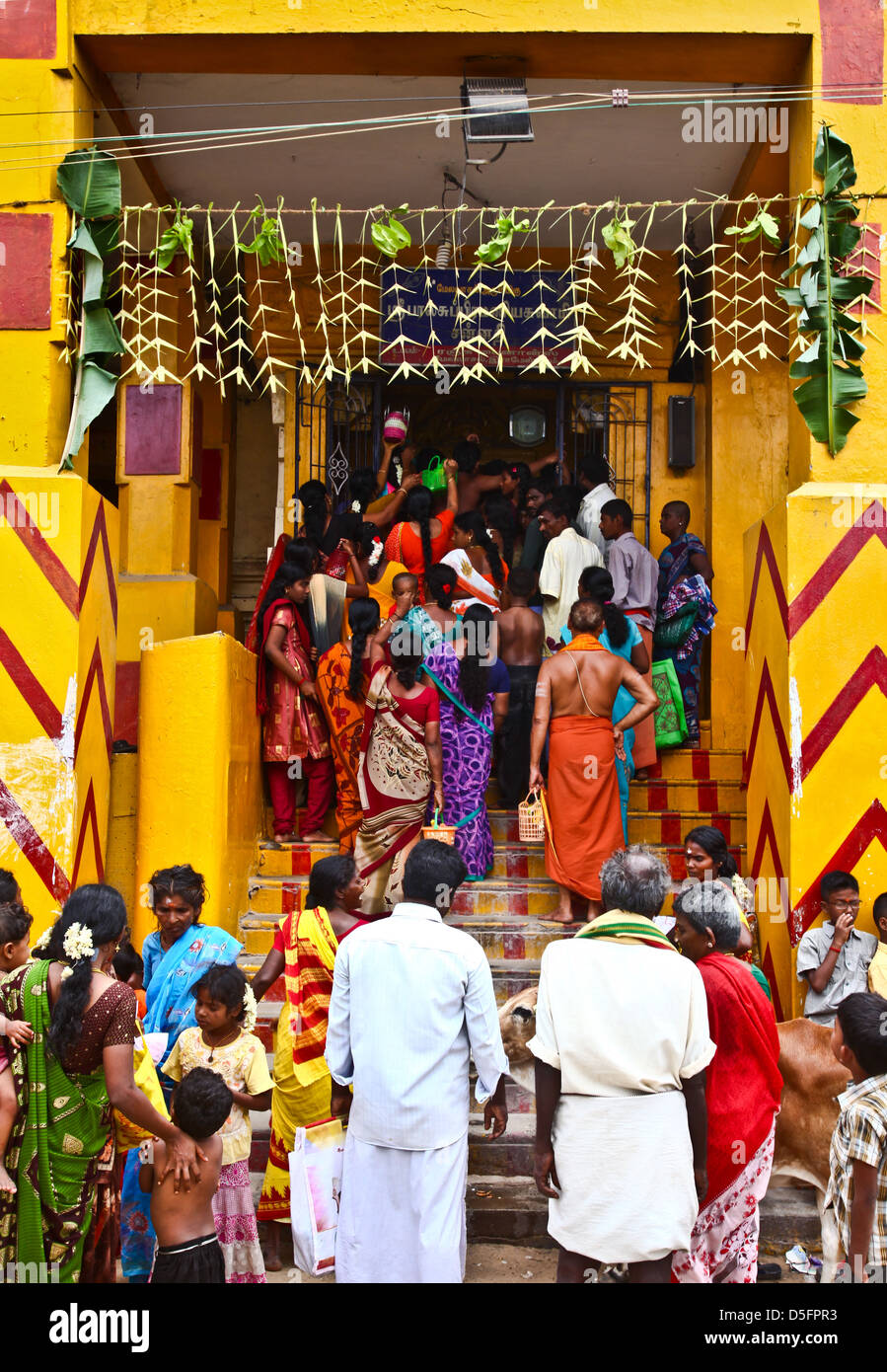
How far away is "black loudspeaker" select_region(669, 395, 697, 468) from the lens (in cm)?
967

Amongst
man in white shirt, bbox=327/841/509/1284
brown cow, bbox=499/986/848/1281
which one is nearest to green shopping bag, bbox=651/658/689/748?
brown cow, bbox=499/986/848/1281

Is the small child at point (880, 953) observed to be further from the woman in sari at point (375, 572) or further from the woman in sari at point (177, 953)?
the woman in sari at point (375, 572)

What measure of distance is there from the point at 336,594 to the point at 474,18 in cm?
331

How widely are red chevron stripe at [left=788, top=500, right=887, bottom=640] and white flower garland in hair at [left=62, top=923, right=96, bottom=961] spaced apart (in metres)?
3.81

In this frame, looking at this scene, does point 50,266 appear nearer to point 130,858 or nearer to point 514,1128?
point 130,858

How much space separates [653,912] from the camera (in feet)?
13.1

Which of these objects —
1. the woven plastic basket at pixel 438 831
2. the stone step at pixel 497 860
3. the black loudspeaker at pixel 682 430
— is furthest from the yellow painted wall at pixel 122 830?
the black loudspeaker at pixel 682 430

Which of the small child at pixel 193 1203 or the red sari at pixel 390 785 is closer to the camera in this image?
the small child at pixel 193 1203

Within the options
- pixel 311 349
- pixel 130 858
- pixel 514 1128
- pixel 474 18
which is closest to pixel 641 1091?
pixel 514 1128

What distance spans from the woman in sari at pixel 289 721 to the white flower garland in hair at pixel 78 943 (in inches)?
154

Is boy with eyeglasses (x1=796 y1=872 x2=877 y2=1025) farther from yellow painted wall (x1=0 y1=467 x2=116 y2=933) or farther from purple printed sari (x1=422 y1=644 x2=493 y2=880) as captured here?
yellow painted wall (x1=0 y1=467 x2=116 y2=933)

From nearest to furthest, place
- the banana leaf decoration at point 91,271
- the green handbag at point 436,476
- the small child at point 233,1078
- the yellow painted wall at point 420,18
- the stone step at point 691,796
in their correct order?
the small child at point 233,1078 < the banana leaf decoration at point 91,271 < the yellow painted wall at point 420,18 < the stone step at point 691,796 < the green handbag at point 436,476

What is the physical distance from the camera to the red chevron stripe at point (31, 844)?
6.22 meters

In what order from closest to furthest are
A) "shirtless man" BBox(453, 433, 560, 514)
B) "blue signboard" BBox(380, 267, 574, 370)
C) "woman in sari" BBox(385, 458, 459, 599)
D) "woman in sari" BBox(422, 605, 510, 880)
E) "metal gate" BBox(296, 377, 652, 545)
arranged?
"woman in sari" BBox(422, 605, 510, 880) < "woman in sari" BBox(385, 458, 459, 599) < "shirtless man" BBox(453, 433, 560, 514) < "blue signboard" BBox(380, 267, 574, 370) < "metal gate" BBox(296, 377, 652, 545)
